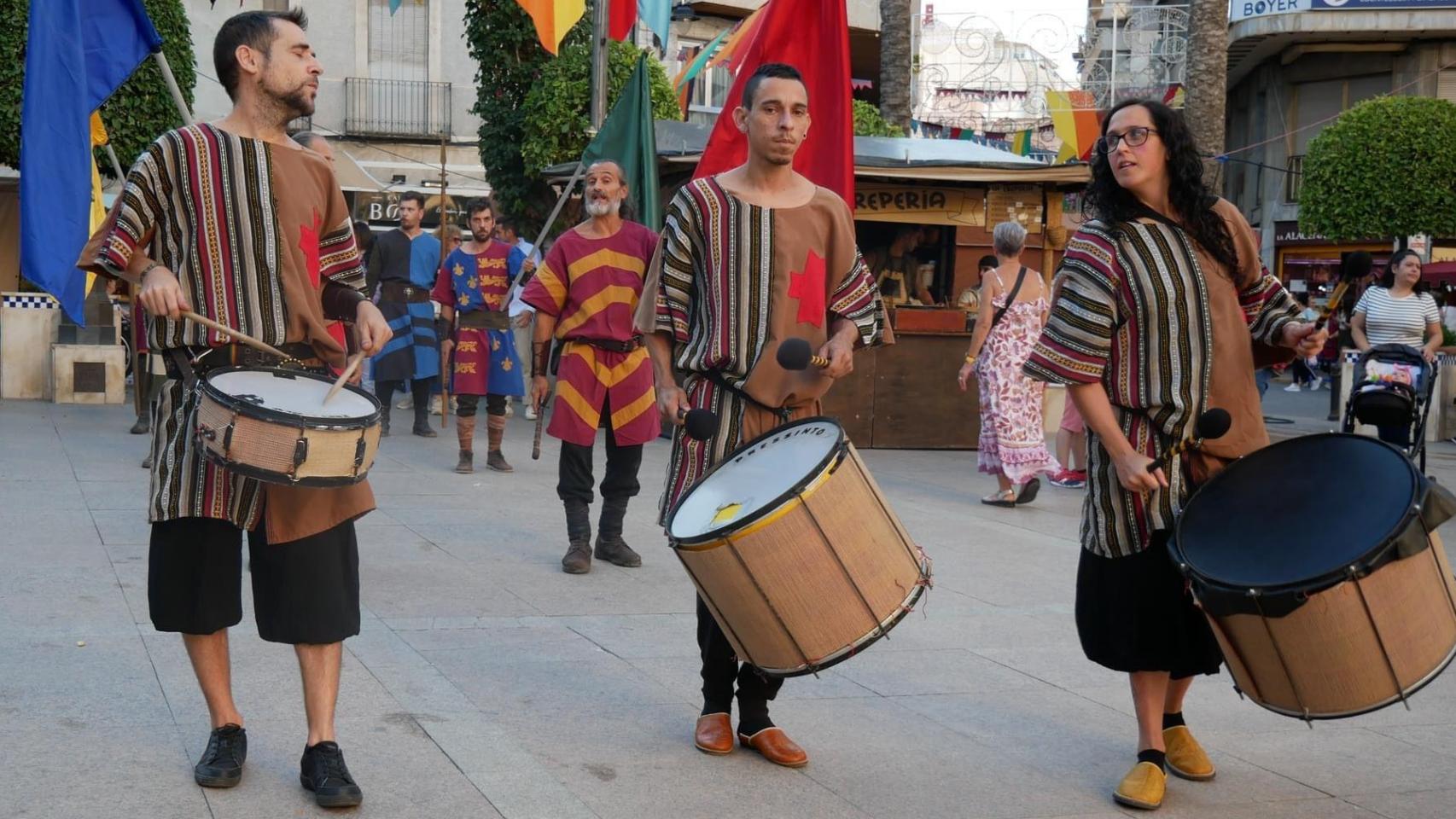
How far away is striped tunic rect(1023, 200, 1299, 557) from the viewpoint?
14.0 ft

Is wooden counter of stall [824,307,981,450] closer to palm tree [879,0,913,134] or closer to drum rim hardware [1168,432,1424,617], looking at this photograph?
palm tree [879,0,913,134]

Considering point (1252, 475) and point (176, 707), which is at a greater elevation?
point (1252, 475)

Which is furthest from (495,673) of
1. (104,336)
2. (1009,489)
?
(104,336)

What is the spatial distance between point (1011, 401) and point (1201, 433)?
21.1 feet

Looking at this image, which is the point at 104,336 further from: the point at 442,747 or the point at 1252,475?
the point at 1252,475

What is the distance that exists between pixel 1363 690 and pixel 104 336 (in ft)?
48.3

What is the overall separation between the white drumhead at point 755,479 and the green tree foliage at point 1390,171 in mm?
25109

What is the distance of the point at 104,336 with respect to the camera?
1633cm

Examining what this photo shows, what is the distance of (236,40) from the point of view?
414cm

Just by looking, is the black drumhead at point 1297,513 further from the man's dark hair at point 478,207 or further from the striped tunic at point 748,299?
the man's dark hair at point 478,207

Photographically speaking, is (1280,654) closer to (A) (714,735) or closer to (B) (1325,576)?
(B) (1325,576)

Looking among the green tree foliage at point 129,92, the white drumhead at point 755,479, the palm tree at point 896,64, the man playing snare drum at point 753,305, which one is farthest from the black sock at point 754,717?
the palm tree at point 896,64

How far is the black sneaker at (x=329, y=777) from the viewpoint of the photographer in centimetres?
398

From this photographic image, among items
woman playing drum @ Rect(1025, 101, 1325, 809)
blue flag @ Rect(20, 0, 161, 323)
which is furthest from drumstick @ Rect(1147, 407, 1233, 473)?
blue flag @ Rect(20, 0, 161, 323)
